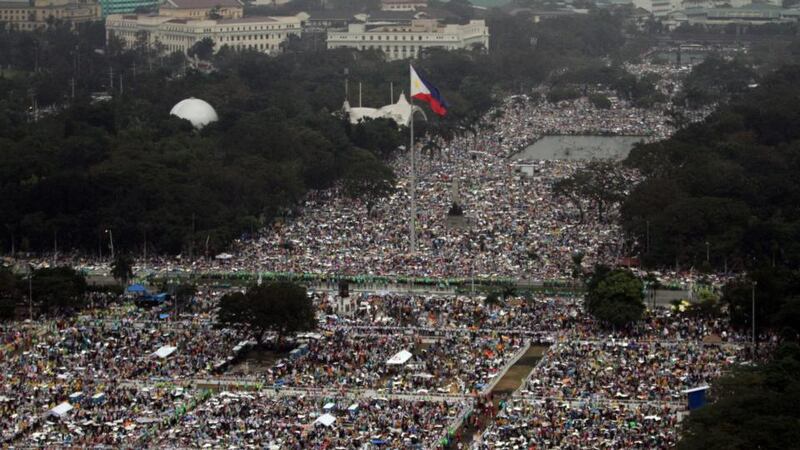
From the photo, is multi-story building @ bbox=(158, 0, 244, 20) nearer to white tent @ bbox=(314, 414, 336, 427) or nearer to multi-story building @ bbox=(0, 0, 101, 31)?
multi-story building @ bbox=(0, 0, 101, 31)

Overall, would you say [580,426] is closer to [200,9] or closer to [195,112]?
[195,112]

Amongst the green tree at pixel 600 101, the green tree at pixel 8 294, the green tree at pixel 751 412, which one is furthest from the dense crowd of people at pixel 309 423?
the green tree at pixel 600 101

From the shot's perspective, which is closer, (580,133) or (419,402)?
(419,402)

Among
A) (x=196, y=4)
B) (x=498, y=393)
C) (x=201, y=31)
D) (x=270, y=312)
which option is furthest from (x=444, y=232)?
(x=196, y=4)

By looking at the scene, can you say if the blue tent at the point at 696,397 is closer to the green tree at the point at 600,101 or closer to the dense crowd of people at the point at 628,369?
the dense crowd of people at the point at 628,369

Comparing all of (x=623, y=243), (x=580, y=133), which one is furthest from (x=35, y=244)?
(x=580, y=133)

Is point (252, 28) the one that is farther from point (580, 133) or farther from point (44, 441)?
point (44, 441)

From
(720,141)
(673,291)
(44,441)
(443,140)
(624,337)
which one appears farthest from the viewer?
(443,140)

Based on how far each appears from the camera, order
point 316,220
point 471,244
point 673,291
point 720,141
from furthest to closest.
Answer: point 720,141
point 316,220
point 471,244
point 673,291
